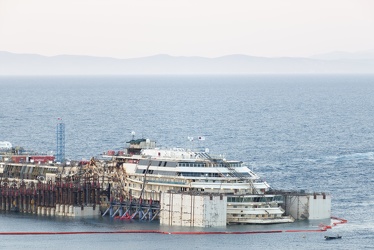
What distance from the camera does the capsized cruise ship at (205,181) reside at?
12850 cm

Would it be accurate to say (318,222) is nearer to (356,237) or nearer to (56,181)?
(356,237)

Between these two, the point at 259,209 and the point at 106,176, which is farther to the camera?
the point at 106,176

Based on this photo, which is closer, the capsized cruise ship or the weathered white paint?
the weathered white paint

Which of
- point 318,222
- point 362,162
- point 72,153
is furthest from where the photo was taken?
point 72,153

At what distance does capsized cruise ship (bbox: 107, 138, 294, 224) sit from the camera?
128500mm

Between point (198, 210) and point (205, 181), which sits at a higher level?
point (205, 181)

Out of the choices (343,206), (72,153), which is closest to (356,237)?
(343,206)

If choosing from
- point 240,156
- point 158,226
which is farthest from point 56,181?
point 240,156

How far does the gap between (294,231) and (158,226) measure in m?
→ 11.8

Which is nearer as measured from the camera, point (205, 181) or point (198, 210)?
point (198, 210)

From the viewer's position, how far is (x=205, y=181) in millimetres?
131125

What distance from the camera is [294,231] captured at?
126 meters

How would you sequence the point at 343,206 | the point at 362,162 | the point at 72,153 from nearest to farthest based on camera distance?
the point at 343,206, the point at 362,162, the point at 72,153

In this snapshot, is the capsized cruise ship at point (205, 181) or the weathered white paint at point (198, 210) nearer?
the weathered white paint at point (198, 210)
